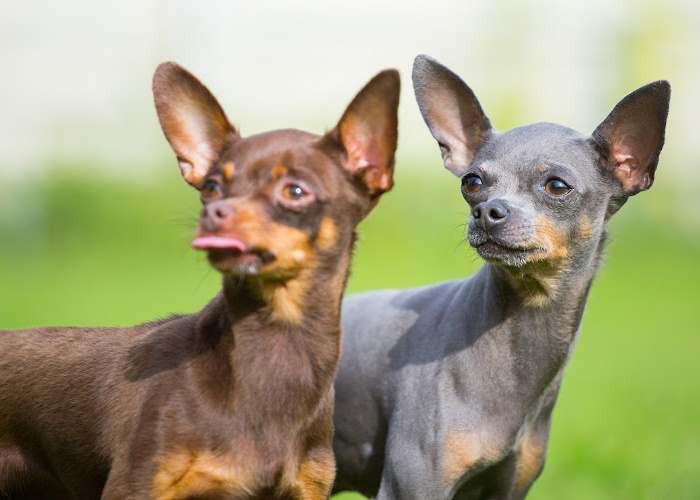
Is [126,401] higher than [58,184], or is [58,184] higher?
[126,401]

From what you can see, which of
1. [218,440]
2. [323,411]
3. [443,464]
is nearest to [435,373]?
[443,464]

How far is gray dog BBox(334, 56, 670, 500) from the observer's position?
5.92 m

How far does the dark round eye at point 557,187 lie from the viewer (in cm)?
591

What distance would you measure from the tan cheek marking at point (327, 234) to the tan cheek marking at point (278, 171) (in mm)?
253

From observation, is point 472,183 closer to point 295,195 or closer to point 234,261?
point 295,195

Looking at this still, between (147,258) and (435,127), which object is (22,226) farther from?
(435,127)

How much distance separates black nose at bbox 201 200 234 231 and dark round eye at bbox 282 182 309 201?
0.94 ft

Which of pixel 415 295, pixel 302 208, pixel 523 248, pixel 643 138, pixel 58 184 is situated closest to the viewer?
pixel 302 208

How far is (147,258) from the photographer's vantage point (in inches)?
853

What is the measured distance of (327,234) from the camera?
17.0ft

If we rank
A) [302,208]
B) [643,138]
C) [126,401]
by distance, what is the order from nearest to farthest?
[302,208], [126,401], [643,138]

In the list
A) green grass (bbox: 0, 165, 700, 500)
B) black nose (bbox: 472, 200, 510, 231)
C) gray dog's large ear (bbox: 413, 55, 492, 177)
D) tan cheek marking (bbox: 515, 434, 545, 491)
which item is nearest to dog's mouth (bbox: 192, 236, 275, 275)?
black nose (bbox: 472, 200, 510, 231)

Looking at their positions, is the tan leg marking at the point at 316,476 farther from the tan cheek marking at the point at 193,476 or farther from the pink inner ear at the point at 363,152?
the pink inner ear at the point at 363,152

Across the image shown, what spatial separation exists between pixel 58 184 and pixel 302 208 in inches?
649
